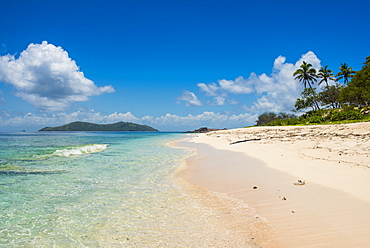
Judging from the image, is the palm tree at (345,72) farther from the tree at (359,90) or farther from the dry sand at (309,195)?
the dry sand at (309,195)

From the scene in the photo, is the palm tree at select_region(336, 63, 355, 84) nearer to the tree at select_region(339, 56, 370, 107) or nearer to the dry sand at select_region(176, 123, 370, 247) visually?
the tree at select_region(339, 56, 370, 107)

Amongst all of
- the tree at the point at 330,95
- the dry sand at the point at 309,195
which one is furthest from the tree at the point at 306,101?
the dry sand at the point at 309,195

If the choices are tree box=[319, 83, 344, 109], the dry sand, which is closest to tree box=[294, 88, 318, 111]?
tree box=[319, 83, 344, 109]

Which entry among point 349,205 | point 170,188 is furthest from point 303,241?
point 170,188

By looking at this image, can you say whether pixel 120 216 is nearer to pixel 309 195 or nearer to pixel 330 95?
pixel 309 195

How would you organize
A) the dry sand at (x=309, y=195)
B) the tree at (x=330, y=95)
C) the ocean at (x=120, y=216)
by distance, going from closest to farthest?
the dry sand at (x=309, y=195) → the ocean at (x=120, y=216) → the tree at (x=330, y=95)

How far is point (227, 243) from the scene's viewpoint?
4.09 m

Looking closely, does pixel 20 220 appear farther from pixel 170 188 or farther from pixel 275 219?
pixel 275 219

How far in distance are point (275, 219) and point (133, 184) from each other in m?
5.95

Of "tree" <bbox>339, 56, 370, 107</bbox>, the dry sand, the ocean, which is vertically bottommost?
the ocean

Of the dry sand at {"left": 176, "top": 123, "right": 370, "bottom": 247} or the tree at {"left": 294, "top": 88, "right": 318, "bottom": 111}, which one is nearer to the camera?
the dry sand at {"left": 176, "top": 123, "right": 370, "bottom": 247}

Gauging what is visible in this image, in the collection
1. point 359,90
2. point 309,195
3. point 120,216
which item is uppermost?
point 359,90

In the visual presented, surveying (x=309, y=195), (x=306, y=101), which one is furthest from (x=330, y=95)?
(x=309, y=195)

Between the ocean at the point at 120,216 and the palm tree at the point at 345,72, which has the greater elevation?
the palm tree at the point at 345,72
